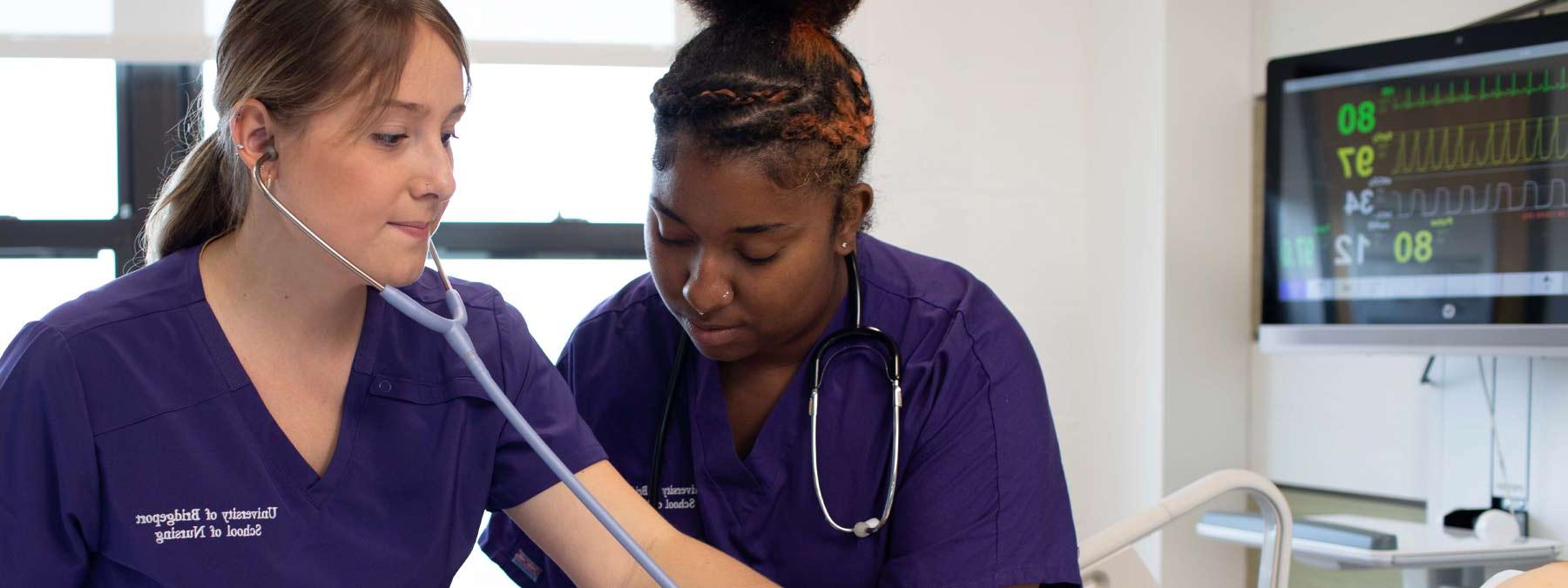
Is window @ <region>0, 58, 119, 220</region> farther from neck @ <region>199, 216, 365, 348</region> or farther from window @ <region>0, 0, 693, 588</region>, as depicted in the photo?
neck @ <region>199, 216, 365, 348</region>

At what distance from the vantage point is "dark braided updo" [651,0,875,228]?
3.71 feet

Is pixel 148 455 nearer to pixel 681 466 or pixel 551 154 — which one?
pixel 681 466

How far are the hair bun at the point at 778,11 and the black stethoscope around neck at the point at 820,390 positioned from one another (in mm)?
239

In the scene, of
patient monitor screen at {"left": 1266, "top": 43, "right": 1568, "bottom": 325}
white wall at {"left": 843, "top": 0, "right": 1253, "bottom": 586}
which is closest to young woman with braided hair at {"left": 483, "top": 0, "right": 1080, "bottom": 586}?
patient monitor screen at {"left": 1266, "top": 43, "right": 1568, "bottom": 325}

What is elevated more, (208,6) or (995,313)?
(208,6)

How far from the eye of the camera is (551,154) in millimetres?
2932

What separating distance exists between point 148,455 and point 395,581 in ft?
0.73

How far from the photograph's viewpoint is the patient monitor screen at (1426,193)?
198cm

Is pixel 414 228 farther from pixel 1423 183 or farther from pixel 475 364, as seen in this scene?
pixel 1423 183

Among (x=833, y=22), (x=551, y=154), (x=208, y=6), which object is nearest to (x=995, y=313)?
(x=833, y=22)

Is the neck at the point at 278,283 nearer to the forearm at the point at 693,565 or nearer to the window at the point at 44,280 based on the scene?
the forearm at the point at 693,565

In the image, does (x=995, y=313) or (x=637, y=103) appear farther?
(x=637, y=103)

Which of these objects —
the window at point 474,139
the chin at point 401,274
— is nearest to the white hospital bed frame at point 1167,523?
the chin at point 401,274

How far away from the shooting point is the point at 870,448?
124 centimetres
